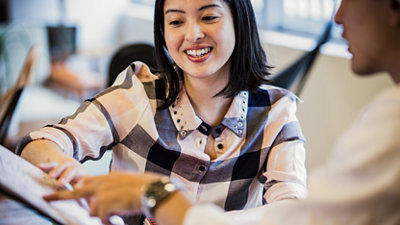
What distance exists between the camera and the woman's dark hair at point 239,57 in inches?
50.6

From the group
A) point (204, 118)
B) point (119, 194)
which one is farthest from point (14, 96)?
point (119, 194)

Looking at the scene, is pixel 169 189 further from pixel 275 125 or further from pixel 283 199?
pixel 275 125

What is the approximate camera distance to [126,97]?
1.31 metres

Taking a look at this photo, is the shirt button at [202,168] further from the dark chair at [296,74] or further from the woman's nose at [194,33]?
the dark chair at [296,74]

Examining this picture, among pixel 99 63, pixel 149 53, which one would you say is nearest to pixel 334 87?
pixel 149 53

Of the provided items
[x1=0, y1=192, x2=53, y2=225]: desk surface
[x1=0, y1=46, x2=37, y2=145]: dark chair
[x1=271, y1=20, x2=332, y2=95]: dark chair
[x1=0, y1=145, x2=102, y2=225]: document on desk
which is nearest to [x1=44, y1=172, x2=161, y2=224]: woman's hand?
[x1=0, y1=145, x2=102, y2=225]: document on desk

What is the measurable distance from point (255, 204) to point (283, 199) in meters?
0.18

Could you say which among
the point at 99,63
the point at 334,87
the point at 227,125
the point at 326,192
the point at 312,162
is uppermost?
the point at 326,192

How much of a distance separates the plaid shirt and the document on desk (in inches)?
12.5

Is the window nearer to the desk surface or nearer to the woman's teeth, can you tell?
the desk surface

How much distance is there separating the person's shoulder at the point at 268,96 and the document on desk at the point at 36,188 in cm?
59

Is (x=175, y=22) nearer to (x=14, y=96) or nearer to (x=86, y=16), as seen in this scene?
(x=14, y=96)

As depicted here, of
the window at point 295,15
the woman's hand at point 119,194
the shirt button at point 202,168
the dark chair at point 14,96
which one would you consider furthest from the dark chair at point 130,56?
the window at point 295,15

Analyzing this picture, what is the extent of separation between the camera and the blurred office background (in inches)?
121
